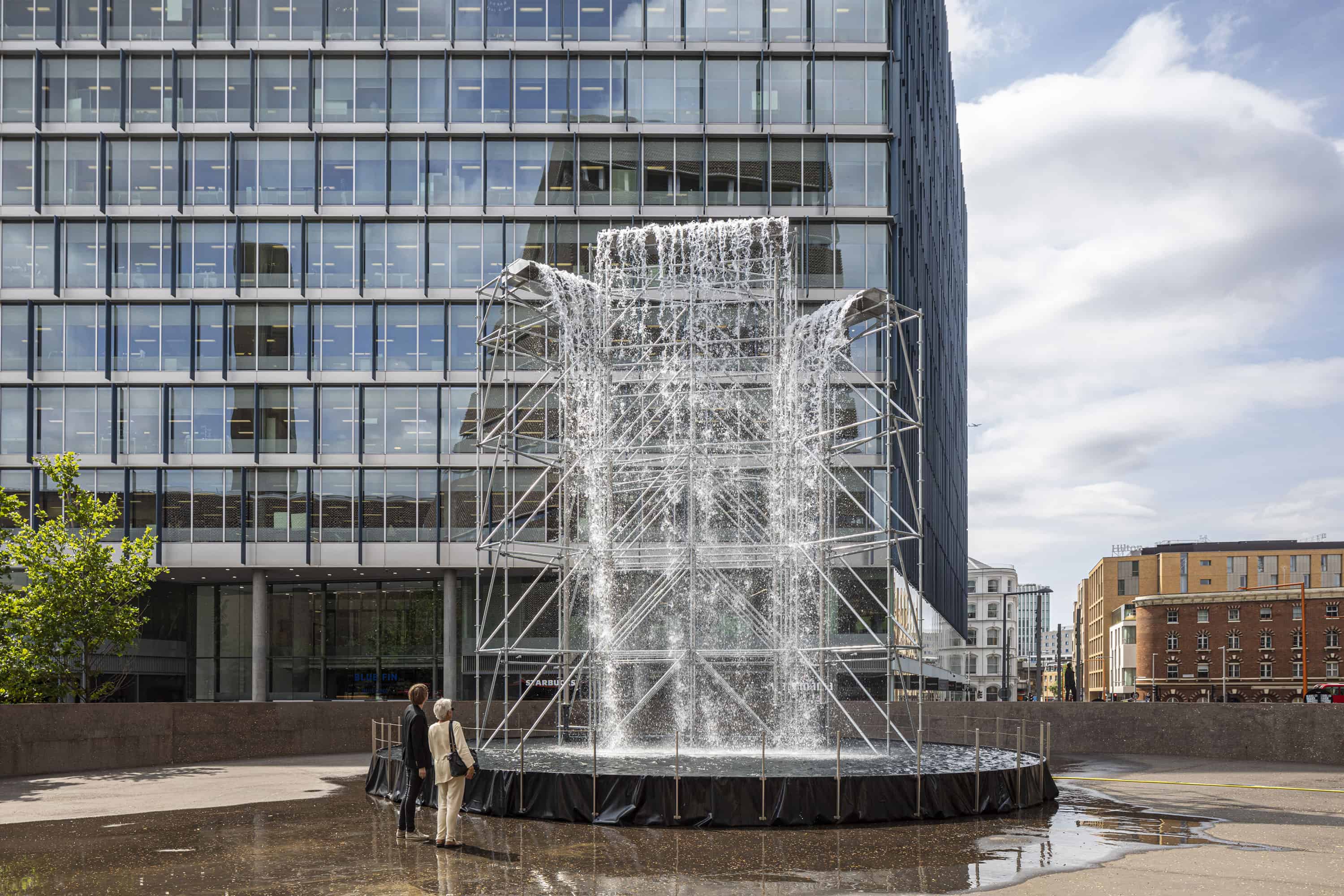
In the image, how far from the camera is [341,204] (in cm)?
4891

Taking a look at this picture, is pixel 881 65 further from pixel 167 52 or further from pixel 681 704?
pixel 681 704

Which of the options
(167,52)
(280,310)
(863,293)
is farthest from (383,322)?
(863,293)

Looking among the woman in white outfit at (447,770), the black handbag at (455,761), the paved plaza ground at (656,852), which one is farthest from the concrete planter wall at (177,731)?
the black handbag at (455,761)

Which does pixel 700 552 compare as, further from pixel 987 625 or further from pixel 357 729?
pixel 987 625

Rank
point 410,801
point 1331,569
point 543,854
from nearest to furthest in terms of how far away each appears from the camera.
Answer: point 543,854
point 410,801
point 1331,569

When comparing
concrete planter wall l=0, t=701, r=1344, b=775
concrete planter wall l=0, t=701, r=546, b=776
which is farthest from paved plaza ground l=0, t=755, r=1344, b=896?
concrete planter wall l=0, t=701, r=1344, b=775

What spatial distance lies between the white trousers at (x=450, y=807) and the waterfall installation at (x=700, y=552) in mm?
2018

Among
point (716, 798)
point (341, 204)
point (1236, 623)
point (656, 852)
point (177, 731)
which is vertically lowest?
point (1236, 623)

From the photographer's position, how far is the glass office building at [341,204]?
158 ft

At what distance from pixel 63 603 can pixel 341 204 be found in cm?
2311

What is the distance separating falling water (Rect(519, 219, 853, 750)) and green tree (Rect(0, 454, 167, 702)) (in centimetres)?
1160

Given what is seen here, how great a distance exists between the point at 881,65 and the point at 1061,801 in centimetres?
3518

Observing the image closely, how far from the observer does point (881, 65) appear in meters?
48.5

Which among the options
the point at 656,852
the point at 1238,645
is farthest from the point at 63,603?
the point at 1238,645
